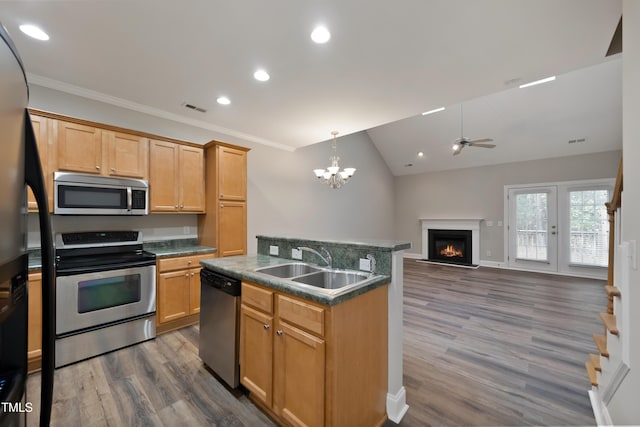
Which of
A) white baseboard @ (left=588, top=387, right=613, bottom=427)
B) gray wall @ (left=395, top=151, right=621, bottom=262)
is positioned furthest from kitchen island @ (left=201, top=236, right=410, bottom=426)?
gray wall @ (left=395, top=151, right=621, bottom=262)

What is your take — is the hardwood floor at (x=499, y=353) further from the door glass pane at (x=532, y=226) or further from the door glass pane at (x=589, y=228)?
the door glass pane at (x=532, y=226)

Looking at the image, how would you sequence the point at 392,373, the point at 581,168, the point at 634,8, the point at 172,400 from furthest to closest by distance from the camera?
1. the point at 581,168
2. the point at 172,400
3. the point at 392,373
4. the point at 634,8

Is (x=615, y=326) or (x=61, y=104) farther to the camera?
(x=61, y=104)

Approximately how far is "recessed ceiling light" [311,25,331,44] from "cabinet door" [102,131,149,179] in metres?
2.35

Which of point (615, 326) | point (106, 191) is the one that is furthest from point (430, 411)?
point (106, 191)

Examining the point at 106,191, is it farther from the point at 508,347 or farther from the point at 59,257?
the point at 508,347

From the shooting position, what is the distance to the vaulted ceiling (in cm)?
192

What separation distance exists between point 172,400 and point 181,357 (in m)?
0.64

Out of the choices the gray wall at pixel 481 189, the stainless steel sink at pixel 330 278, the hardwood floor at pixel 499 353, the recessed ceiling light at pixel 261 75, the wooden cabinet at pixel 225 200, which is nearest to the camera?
the hardwood floor at pixel 499 353

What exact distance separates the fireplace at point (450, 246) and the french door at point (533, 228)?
97 centimetres

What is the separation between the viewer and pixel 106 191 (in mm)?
2869

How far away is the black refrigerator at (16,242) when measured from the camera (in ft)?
1.73

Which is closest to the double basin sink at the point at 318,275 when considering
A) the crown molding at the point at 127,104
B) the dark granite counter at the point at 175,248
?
the dark granite counter at the point at 175,248

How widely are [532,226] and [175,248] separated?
7.68 metres
